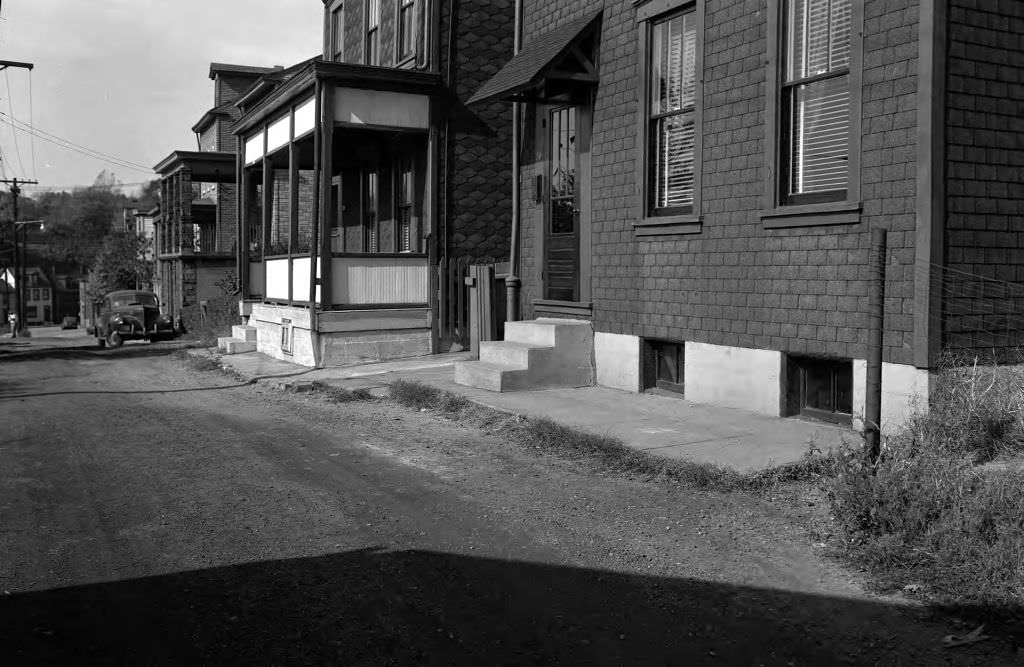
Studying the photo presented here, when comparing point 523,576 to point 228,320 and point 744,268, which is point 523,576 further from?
point 228,320

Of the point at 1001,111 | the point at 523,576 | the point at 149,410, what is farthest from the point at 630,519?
the point at 149,410

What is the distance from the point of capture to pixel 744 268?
9477 mm

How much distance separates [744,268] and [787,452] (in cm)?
256

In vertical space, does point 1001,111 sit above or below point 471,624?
above

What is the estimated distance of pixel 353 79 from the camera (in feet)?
50.2

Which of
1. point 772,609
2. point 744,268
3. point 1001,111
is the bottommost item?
point 772,609

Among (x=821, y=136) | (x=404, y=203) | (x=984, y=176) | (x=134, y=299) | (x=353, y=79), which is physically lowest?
(x=134, y=299)

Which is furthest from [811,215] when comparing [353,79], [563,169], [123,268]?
[123,268]

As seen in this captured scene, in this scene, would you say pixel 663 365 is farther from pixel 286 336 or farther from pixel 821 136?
pixel 286 336

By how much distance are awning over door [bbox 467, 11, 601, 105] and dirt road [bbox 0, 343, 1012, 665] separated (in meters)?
5.08

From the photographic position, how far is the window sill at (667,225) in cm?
1014

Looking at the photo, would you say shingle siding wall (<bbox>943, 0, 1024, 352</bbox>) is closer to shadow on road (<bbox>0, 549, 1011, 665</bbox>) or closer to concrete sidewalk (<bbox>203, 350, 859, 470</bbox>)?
concrete sidewalk (<bbox>203, 350, 859, 470</bbox>)

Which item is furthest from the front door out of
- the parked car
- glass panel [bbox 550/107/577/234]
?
the parked car

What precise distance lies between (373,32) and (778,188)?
1260cm
